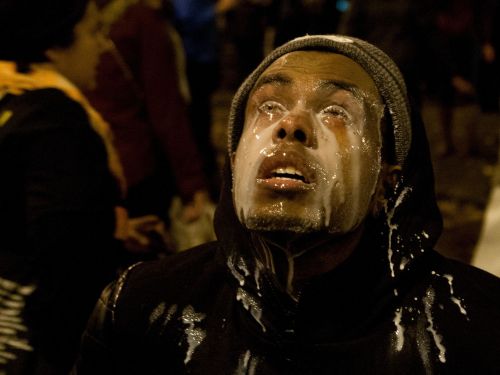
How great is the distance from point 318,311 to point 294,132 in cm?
42

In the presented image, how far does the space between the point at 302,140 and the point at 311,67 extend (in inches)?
8.8

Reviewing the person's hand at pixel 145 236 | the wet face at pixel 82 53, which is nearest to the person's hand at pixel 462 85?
the person's hand at pixel 145 236

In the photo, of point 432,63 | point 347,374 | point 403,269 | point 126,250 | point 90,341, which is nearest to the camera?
point 347,374

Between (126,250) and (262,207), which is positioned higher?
(262,207)

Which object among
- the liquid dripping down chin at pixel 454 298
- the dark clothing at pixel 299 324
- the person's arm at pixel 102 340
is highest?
the liquid dripping down chin at pixel 454 298

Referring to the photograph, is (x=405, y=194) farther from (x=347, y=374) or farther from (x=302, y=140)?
(x=347, y=374)

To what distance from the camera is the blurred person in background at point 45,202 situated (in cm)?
217

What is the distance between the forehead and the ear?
0.18 meters

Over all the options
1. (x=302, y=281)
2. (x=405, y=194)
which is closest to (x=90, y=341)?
(x=302, y=281)

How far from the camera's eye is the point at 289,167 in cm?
175

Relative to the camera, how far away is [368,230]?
192cm

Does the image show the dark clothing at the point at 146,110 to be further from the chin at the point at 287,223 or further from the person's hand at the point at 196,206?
the chin at the point at 287,223

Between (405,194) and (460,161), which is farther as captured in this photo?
(460,161)

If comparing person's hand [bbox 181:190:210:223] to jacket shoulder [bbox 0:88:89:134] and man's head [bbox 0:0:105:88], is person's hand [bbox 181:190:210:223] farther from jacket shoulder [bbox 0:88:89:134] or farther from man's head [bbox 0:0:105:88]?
jacket shoulder [bbox 0:88:89:134]
